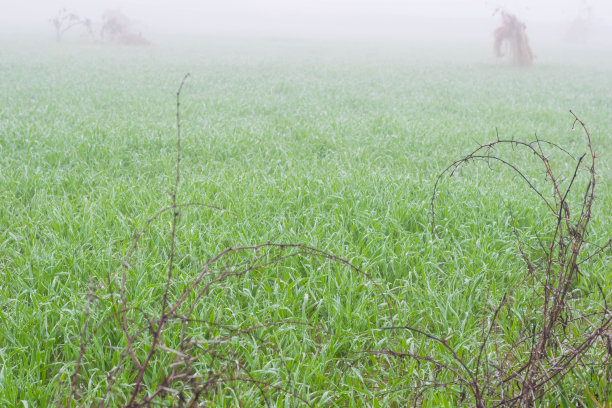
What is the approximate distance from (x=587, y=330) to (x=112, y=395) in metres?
3.10

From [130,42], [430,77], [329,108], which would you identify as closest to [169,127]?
[329,108]

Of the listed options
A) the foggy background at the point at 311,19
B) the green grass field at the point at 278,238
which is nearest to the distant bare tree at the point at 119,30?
the foggy background at the point at 311,19

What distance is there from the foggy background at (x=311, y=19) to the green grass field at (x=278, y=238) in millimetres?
46810

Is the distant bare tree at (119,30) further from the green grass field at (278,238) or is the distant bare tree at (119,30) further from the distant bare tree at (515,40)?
the green grass field at (278,238)

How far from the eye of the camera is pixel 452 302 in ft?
10.9

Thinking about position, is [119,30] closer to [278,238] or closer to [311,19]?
[278,238]

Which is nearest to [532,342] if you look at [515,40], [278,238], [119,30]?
[278,238]

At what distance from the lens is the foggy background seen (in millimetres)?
72938

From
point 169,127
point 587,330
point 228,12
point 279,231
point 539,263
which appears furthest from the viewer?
point 228,12

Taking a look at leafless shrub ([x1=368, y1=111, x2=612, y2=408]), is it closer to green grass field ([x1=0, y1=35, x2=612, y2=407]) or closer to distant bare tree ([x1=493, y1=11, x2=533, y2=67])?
green grass field ([x1=0, y1=35, x2=612, y2=407])

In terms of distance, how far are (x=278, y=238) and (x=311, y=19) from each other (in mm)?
106486

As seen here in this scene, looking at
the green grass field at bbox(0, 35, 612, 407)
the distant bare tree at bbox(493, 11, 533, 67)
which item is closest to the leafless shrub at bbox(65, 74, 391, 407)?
the green grass field at bbox(0, 35, 612, 407)

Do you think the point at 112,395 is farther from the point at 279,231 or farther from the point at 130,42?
the point at 130,42

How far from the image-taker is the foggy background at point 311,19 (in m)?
72.9
